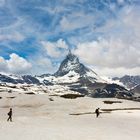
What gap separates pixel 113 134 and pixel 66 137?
9065mm

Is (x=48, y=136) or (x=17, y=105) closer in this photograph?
(x=48, y=136)

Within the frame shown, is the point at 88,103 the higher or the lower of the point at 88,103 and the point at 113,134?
the higher

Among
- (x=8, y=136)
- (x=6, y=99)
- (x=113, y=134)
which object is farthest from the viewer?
(x=6, y=99)

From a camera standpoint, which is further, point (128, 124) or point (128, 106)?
point (128, 106)

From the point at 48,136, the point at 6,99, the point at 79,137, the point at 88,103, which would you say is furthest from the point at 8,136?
the point at 6,99

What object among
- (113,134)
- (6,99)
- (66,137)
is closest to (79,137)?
(66,137)

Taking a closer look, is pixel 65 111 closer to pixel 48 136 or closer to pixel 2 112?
pixel 2 112

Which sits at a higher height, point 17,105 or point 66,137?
point 17,105

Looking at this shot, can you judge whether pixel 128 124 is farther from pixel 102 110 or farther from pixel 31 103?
pixel 31 103

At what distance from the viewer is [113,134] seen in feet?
160

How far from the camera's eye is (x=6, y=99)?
11325 cm


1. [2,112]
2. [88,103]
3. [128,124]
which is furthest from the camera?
[88,103]

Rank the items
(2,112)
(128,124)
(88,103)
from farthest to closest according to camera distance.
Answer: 1. (88,103)
2. (2,112)
3. (128,124)

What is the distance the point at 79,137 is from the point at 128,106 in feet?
206
